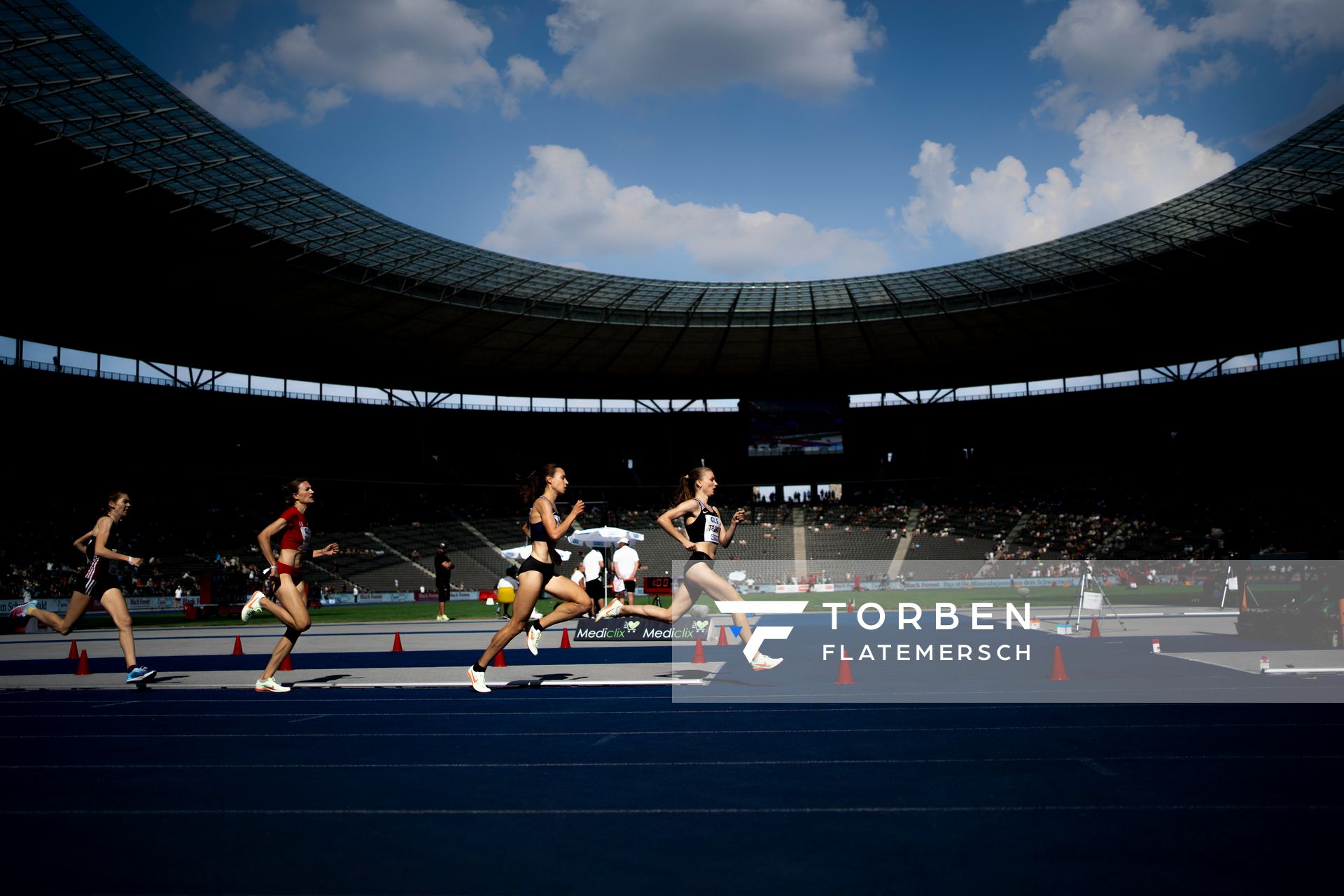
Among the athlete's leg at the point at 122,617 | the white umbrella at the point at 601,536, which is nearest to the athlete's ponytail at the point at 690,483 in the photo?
the athlete's leg at the point at 122,617

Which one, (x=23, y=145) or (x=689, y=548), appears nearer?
(x=689, y=548)

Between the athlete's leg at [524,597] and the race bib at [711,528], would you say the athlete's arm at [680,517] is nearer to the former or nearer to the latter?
the race bib at [711,528]

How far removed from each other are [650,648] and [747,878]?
12421mm

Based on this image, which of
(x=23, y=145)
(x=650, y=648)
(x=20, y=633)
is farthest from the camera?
(x=23, y=145)

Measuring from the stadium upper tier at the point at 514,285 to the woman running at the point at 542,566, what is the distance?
2267 centimetres

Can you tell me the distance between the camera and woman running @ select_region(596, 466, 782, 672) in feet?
31.6

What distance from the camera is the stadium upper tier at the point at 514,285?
2884cm

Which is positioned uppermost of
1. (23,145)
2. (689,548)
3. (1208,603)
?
(23,145)

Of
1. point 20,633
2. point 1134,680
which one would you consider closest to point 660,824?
point 1134,680

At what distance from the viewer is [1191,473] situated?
174 feet

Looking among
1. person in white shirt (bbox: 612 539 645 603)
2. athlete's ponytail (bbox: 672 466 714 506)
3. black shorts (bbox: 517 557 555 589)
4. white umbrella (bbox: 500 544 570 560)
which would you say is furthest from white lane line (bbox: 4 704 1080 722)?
white umbrella (bbox: 500 544 570 560)

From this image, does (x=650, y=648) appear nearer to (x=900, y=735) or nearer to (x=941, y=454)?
(x=900, y=735)

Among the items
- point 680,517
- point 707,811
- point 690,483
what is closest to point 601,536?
point 690,483

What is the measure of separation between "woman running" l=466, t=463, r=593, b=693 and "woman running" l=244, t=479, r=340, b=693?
226cm
